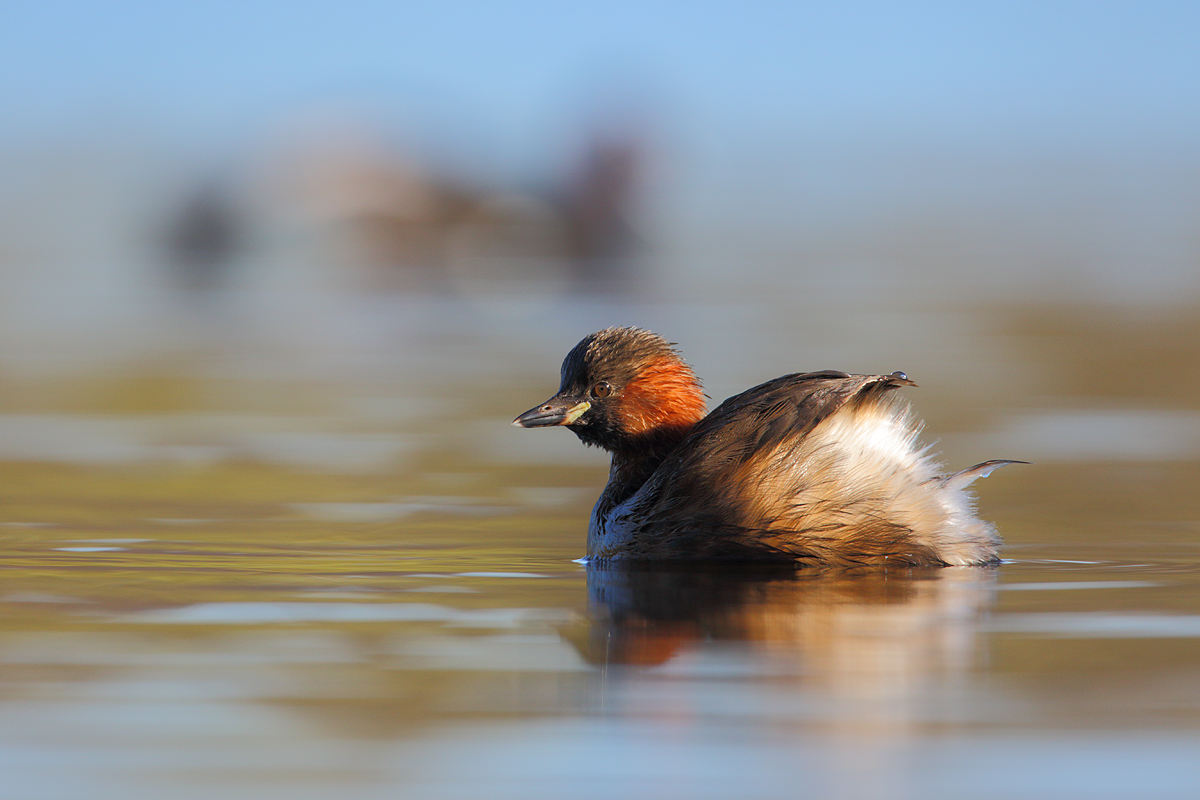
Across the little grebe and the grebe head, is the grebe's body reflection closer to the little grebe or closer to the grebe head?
the little grebe

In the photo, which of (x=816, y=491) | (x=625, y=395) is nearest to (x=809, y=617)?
(x=816, y=491)

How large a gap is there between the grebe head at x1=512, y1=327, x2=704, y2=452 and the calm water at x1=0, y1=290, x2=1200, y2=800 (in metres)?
0.44

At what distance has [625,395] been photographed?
6145 mm

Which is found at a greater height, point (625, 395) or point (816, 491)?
point (625, 395)

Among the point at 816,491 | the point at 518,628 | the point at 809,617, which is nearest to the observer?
the point at 518,628

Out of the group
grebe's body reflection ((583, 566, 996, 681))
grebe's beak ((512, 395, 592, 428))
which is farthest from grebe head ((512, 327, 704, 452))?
grebe's body reflection ((583, 566, 996, 681))

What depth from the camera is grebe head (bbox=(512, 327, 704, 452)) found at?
6.14 meters

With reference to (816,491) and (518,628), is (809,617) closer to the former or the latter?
(518,628)

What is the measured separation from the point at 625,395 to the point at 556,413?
0.86 feet

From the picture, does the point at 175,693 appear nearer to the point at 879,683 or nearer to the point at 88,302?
the point at 879,683

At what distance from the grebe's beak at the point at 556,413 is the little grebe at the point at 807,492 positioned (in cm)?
46

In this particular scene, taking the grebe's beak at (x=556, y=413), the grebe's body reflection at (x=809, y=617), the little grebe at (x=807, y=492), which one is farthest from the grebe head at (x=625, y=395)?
the grebe's body reflection at (x=809, y=617)

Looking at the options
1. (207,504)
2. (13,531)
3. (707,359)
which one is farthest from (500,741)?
(707,359)

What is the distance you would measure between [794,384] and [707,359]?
5974mm
